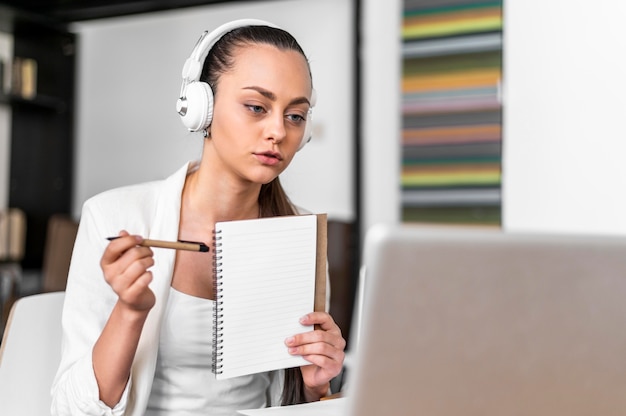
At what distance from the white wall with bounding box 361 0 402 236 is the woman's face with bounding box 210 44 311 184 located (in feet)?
8.33

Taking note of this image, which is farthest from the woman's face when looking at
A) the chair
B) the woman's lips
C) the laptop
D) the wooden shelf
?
the wooden shelf

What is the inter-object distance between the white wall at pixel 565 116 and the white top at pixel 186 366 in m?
1.24

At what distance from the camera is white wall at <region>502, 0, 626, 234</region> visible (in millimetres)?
1940

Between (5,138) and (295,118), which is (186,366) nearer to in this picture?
(295,118)

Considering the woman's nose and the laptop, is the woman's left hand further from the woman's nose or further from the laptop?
the laptop

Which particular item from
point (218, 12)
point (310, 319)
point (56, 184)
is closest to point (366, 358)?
point (310, 319)

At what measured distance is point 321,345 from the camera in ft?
3.14

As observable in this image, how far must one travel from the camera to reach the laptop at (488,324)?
523 millimetres

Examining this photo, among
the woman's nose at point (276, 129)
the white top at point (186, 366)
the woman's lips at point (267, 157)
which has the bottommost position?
the white top at point (186, 366)

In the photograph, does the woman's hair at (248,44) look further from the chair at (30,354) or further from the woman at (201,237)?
the chair at (30,354)

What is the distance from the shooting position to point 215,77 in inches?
42.5

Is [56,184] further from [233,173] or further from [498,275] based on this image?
[498,275]

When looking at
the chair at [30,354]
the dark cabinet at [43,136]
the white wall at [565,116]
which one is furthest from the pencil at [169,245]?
the dark cabinet at [43,136]

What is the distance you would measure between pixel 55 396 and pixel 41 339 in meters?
0.19
